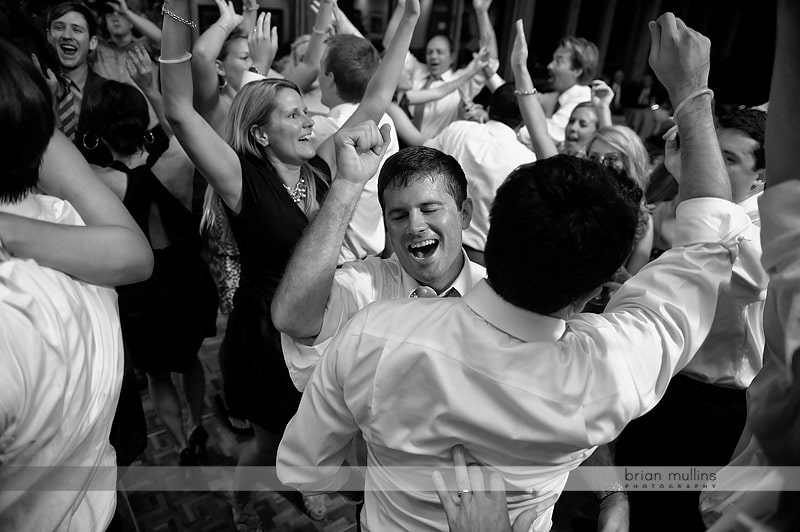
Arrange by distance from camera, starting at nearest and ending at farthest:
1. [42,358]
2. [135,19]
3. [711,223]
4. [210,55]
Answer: [42,358] → [711,223] → [210,55] → [135,19]

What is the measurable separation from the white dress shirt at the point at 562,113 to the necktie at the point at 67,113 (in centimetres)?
265

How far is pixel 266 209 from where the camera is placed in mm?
1516

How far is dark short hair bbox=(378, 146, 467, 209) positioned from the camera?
4.25 ft

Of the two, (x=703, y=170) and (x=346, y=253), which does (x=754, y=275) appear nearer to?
→ (x=703, y=170)

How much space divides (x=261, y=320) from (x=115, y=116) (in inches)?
37.9

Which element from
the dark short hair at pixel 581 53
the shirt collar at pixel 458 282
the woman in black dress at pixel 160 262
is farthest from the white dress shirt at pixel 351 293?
the dark short hair at pixel 581 53

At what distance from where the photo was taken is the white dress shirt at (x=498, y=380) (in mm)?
771

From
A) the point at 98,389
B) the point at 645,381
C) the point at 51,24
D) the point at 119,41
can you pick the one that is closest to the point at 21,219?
the point at 98,389

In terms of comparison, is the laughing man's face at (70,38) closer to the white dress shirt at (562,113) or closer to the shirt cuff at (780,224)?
the white dress shirt at (562,113)

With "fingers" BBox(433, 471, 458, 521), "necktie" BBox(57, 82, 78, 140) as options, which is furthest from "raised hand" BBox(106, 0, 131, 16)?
"fingers" BBox(433, 471, 458, 521)

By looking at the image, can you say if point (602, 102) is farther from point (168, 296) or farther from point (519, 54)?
point (168, 296)

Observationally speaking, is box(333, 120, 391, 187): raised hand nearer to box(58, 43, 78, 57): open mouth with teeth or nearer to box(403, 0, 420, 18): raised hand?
box(403, 0, 420, 18): raised hand

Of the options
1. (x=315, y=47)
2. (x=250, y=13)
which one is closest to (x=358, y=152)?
(x=250, y=13)

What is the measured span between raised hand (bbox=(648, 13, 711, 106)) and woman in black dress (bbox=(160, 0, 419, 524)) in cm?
84
